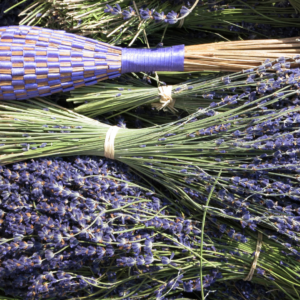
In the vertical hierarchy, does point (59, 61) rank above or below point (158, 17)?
below

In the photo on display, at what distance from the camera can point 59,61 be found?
1221 mm

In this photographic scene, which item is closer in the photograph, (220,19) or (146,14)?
(146,14)

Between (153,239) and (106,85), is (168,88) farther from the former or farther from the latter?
(153,239)

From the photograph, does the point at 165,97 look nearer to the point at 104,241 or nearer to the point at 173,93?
the point at 173,93

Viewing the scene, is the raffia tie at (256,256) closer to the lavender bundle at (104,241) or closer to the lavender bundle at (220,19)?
the lavender bundle at (104,241)

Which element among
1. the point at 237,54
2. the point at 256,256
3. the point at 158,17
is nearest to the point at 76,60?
the point at 158,17

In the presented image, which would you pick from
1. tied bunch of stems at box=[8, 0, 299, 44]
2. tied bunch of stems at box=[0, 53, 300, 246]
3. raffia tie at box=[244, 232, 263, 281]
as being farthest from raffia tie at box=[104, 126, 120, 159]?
raffia tie at box=[244, 232, 263, 281]

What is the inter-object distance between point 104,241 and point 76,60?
60cm

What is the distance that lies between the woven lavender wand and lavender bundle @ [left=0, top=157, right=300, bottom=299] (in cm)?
26

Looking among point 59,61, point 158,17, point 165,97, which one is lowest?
point 165,97

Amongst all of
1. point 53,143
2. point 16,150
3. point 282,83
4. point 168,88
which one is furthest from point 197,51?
point 16,150

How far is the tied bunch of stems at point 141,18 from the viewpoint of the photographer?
1287 mm

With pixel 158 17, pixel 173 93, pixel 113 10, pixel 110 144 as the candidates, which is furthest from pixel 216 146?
pixel 113 10

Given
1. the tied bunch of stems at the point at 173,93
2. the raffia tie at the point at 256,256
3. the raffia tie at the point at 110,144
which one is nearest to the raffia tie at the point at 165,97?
the tied bunch of stems at the point at 173,93
